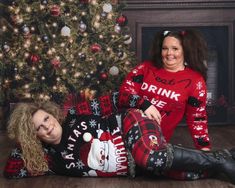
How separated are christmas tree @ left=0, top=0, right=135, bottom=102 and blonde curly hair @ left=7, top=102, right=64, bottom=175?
1522 mm

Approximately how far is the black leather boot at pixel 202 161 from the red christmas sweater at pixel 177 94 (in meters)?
0.24

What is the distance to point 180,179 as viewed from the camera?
2.48m

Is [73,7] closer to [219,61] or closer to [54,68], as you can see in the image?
[54,68]

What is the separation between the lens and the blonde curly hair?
237cm

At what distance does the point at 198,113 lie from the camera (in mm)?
2619

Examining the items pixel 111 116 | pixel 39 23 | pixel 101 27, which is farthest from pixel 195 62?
pixel 39 23

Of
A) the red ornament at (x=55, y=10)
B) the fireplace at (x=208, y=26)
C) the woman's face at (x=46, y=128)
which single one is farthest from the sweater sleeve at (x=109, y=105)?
the fireplace at (x=208, y=26)

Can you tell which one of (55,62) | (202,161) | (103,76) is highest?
(55,62)

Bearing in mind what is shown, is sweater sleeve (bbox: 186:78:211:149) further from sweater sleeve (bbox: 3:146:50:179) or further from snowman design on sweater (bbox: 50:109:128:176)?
sweater sleeve (bbox: 3:146:50:179)

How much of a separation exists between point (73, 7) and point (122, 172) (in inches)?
76.4

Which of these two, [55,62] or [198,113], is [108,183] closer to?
[198,113]

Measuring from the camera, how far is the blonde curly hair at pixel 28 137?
2369 mm

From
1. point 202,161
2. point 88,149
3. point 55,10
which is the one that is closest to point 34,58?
point 55,10

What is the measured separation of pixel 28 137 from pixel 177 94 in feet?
2.72
